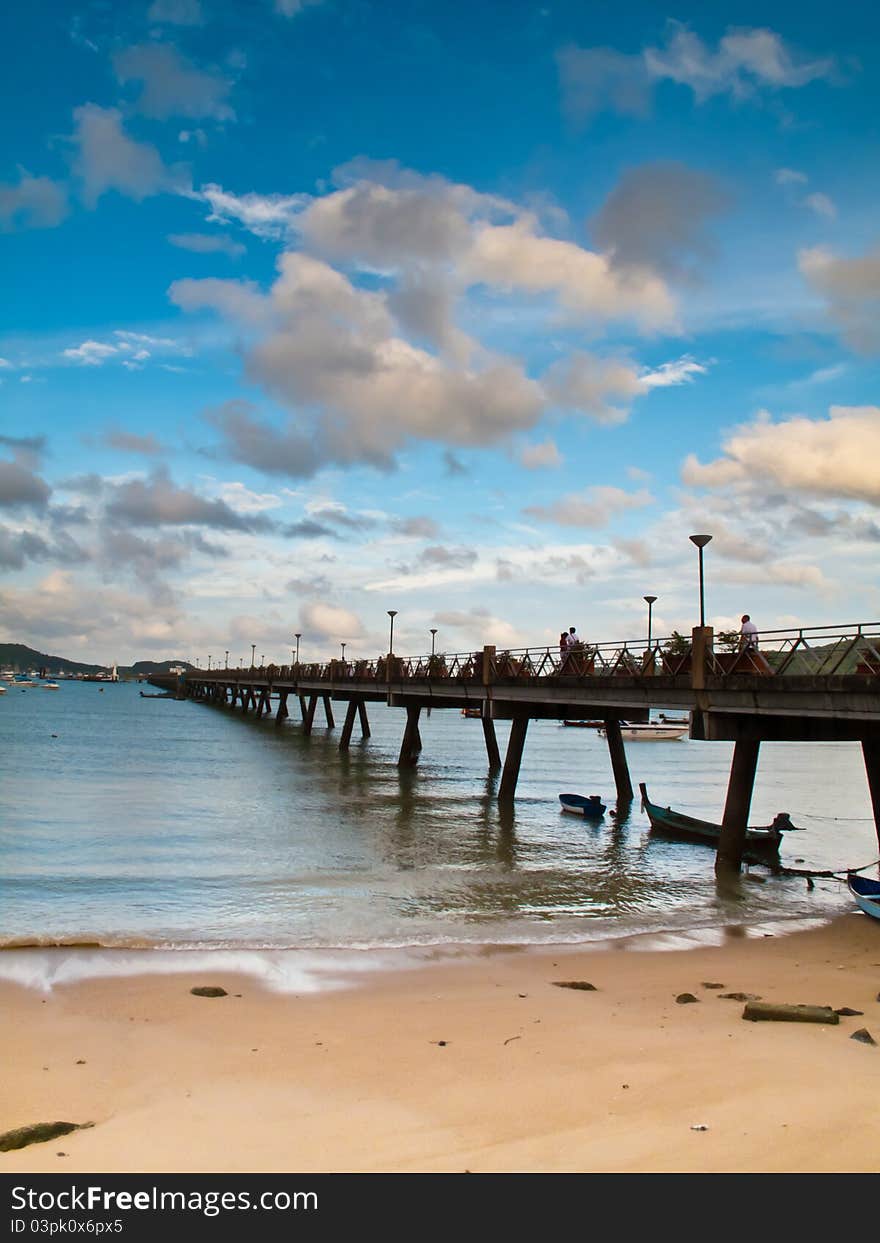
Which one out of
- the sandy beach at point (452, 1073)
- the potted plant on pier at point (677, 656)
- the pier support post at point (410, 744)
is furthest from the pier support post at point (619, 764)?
the sandy beach at point (452, 1073)

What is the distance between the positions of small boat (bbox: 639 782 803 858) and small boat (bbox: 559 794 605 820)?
1.86 metres

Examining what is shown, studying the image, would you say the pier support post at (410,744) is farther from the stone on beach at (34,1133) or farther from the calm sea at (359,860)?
the stone on beach at (34,1133)

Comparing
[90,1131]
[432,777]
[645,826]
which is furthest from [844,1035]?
[432,777]

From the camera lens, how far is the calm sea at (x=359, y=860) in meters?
15.2

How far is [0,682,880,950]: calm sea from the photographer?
15.2m

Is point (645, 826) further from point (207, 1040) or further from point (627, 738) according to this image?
point (627, 738)

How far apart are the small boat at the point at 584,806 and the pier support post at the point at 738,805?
963 centimetres

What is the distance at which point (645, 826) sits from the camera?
28734mm

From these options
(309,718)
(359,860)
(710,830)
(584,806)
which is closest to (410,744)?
(584,806)

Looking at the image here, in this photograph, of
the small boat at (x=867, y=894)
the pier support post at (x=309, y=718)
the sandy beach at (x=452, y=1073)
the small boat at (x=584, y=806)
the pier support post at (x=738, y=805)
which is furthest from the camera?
the pier support post at (x=309, y=718)

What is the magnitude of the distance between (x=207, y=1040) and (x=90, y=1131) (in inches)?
102

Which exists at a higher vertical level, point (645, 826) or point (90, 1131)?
point (90, 1131)

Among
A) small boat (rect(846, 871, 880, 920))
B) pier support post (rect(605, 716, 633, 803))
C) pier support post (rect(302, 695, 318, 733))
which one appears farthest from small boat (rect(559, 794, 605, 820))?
pier support post (rect(302, 695, 318, 733))
